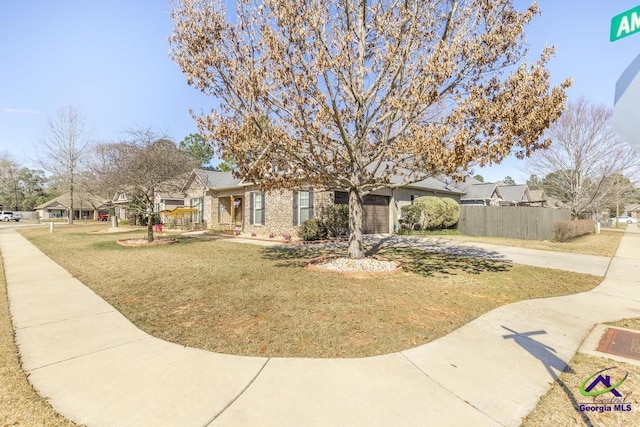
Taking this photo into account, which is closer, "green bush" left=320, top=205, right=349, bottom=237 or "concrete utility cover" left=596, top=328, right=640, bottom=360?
"concrete utility cover" left=596, top=328, right=640, bottom=360

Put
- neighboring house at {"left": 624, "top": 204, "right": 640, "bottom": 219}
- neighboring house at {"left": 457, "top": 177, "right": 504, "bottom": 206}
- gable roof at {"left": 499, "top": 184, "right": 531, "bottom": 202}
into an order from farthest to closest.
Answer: neighboring house at {"left": 624, "top": 204, "right": 640, "bottom": 219}, gable roof at {"left": 499, "top": 184, "right": 531, "bottom": 202}, neighboring house at {"left": 457, "top": 177, "right": 504, "bottom": 206}

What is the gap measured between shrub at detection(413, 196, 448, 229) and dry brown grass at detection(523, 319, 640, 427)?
16776 mm

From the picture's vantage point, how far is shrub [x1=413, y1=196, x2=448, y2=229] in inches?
766

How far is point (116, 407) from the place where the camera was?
241cm

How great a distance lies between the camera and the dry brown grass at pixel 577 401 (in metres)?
2.30

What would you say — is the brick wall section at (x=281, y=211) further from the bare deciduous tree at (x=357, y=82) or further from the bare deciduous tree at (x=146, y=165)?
the bare deciduous tree at (x=357, y=82)

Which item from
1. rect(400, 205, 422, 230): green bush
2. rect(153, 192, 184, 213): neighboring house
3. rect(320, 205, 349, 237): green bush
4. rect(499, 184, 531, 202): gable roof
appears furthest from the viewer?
rect(499, 184, 531, 202): gable roof

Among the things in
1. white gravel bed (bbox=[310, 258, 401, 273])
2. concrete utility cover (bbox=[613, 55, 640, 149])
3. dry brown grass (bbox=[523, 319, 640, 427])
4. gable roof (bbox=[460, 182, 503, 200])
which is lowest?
dry brown grass (bbox=[523, 319, 640, 427])

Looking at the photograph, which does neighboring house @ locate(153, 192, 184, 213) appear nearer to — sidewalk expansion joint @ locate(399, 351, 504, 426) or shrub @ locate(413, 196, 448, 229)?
shrub @ locate(413, 196, 448, 229)

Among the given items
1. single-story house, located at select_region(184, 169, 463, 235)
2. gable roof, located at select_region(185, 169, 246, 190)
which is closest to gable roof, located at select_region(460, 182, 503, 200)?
single-story house, located at select_region(184, 169, 463, 235)

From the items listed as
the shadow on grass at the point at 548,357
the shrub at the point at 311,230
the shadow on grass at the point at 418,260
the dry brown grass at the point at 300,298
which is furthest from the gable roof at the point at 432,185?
the shadow on grass at the point at 548,357

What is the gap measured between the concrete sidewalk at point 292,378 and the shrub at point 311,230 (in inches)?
422

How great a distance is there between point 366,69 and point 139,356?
7.64 metres

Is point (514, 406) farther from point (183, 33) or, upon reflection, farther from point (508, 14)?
point (183, 33)
